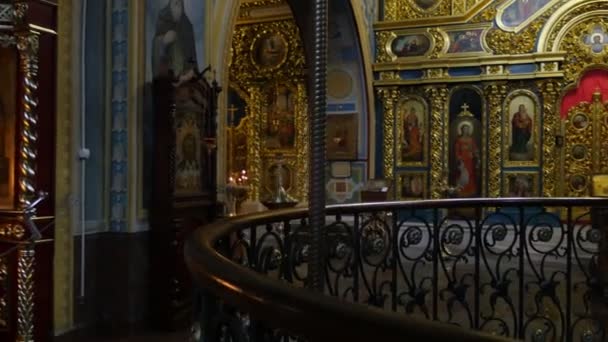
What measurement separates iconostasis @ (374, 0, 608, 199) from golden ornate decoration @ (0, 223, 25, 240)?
9.66 metres

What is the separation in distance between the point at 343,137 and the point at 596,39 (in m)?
5.20

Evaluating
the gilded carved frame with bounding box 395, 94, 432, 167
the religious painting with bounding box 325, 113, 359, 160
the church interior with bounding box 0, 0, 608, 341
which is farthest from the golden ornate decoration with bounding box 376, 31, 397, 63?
the religious painting with bounding box 325, 113, 359, 160

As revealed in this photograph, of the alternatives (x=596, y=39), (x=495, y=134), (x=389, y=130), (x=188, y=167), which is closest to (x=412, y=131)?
(x=389, y=130)

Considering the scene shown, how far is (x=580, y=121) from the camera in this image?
12898 mm

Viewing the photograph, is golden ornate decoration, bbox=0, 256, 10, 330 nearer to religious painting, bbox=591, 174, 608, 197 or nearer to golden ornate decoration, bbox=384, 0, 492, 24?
religious painting, bbox=591, 174, 608, 197

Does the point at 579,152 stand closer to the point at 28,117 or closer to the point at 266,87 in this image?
the point at 266,87

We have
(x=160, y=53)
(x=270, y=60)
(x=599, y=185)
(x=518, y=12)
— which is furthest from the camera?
(x=270, y=60)

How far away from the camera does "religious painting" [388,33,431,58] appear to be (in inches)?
540

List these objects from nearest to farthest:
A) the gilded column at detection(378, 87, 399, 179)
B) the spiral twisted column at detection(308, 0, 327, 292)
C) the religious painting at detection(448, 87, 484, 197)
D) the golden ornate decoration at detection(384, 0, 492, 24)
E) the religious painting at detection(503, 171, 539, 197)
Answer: the spiral twisted column at detection(308, 0, 327, 292), the religious painting at detection(503, 171, 539, 197), the religious painting at detection(448, 87, 484, 197), the golden ornate decoration at detection(384, 0, 492, 24), the gilded column at detection(378, 87, 399, 179)

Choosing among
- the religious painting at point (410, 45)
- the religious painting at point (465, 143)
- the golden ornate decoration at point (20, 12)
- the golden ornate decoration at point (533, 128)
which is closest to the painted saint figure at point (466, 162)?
the religious painting at point (465, 143)

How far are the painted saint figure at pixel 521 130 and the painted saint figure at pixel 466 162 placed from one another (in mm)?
788

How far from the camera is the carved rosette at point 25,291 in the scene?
15.8 ft

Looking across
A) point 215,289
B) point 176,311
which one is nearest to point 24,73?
point 176,311

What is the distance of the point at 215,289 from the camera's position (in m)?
1.73
